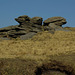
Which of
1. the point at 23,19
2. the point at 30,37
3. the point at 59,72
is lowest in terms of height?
the point at 59,72

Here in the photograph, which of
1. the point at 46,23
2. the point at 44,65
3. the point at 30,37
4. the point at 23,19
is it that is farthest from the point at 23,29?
the point at 44,65

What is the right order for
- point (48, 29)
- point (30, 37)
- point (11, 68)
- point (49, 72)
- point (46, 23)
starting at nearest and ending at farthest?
point (11, 68)
point (49, 72)
point (30, 37)
point (48, 29)
point (46, 23)

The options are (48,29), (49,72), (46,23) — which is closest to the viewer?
(49,72)

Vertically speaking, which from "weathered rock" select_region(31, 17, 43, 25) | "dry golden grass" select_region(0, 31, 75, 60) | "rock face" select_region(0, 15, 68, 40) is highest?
"weathered rock" select_region(31, 17, 43, 25)

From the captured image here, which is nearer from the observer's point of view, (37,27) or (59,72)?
(59,72)

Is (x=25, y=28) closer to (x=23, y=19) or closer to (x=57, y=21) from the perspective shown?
(x=23, y=19)

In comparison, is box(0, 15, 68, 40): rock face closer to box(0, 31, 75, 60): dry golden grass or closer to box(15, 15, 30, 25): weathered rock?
box(15, 15, 30, 25): weathered rock

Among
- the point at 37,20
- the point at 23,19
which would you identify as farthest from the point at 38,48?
the point at 37,20

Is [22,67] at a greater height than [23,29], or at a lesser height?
lesser

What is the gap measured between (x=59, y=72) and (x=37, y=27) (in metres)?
29.9

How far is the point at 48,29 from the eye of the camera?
123 feet

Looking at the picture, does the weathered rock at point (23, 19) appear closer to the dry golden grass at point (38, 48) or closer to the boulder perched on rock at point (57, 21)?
the boulder perched on rock at point (57, 21)

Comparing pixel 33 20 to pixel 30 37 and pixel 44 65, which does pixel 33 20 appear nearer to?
pixel 30 37

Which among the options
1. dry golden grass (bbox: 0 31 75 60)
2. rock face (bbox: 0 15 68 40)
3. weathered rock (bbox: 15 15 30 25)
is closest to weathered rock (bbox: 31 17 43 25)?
rock face (bbox: 0 15 68 40)
